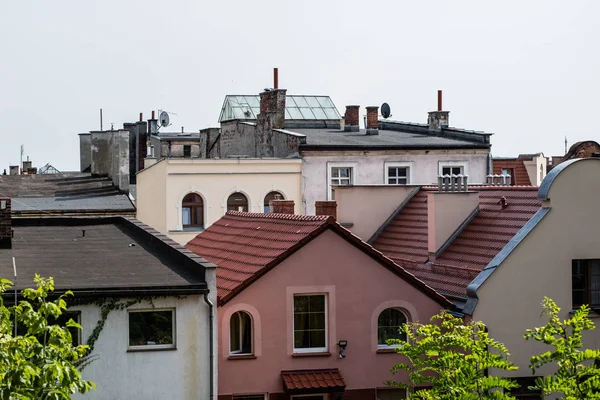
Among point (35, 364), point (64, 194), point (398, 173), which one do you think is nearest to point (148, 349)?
point (35, 364)

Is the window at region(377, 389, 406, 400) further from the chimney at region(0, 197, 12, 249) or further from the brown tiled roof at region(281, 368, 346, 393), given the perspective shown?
the chimney at region(0, 197, 12, 249)

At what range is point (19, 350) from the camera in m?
18.2

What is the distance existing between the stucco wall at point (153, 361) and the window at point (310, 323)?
129 inches

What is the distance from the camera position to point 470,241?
32750mm

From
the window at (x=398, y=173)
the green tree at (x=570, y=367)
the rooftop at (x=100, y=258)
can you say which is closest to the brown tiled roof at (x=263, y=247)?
the rooftop at (x=100, y=258)

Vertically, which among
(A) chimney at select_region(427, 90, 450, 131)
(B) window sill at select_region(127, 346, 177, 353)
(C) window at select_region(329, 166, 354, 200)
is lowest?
(B) window sill at select_region(127, 346, 177, 353)

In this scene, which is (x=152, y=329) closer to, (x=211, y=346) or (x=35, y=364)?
(x=211, y=346)

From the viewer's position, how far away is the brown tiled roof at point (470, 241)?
31.2 metres

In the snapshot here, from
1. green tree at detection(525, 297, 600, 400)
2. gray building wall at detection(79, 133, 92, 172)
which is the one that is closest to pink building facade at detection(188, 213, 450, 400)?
green tree at detection(525, 297, 600, 400)

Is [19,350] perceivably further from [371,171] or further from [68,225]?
[371,171]

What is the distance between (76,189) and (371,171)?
13850mm

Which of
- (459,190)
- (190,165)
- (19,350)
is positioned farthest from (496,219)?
(190,165)

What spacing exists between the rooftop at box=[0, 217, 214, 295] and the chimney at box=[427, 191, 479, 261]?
7.58m

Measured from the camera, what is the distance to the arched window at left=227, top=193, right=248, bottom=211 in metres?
53.2
